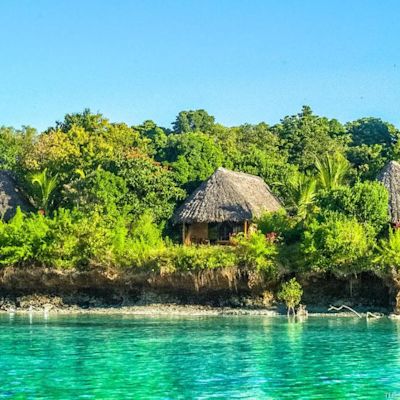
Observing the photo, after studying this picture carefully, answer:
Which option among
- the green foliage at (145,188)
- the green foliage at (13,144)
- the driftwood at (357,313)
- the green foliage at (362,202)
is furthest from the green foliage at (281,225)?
the green foliage at (13,144)

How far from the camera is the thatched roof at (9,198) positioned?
1292 inches

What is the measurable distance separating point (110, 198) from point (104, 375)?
1672 centimetres

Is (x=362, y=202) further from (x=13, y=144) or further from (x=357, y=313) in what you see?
(x=13, y=144)

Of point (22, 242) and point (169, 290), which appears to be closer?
point (169, 290)

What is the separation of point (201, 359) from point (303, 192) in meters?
15.0

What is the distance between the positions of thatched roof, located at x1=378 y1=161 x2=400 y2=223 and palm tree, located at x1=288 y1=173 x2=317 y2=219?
2523mm

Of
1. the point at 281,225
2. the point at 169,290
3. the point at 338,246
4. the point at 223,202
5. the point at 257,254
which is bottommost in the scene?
the point at 169,290

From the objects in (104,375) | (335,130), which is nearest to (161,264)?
(104,375)

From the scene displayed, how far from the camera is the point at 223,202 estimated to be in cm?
3038

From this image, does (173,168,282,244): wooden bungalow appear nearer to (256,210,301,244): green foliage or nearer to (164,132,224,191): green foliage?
(256,210,301,244): green foliage

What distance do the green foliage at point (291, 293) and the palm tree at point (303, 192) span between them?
4.33m

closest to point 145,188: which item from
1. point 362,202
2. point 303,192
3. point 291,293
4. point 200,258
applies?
point 200,258

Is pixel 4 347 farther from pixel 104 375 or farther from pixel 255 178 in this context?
pixel 255 178

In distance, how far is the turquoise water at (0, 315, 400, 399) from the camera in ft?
40.9
